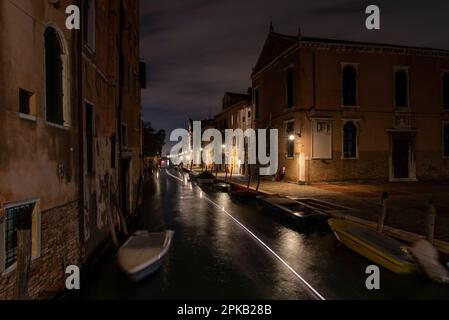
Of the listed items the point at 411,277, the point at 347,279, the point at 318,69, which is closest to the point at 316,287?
the point at 347,279

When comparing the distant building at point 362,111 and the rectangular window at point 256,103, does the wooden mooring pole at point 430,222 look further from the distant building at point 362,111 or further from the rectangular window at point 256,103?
the rectangular window at point 256,103

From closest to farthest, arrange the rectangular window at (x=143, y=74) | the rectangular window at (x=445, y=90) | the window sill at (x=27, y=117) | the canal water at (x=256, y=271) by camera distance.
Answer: the window sill at (x=27, y=117) < the canal water at (x=256, y=271) < the rectangular window at (x=143, y=74) < the rectangular window at (x=445, y=90)

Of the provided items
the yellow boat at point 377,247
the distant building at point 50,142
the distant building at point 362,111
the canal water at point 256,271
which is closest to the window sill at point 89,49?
the distant building at point 50,142

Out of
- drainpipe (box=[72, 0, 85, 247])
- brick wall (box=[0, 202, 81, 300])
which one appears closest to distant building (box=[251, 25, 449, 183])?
drainpipe (box=[72, 0, 85, 247])

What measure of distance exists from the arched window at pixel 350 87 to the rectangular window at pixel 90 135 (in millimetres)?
21320

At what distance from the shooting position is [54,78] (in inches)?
265

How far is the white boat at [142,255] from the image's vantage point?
7.62 m

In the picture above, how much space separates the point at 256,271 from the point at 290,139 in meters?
20.1

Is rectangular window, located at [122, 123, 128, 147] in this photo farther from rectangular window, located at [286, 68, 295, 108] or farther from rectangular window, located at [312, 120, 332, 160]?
rectangular window, located at [286, 68, 295, 108]

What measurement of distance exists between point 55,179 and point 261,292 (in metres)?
4.60

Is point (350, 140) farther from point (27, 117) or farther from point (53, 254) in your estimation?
point (27, 117)

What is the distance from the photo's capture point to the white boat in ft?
25.0

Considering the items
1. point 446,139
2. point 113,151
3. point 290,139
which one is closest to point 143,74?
point 290,139

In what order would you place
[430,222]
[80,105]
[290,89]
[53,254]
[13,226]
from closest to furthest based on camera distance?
[13,226]
[53,254]
[80,105]
[430,222]
[290,89]
